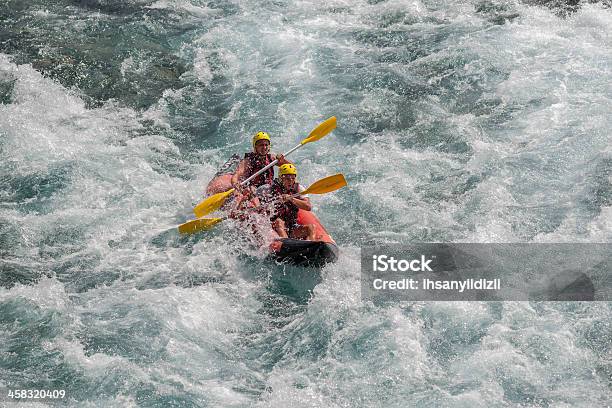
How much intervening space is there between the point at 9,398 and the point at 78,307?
1.45m

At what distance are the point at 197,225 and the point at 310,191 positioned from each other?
1.47m

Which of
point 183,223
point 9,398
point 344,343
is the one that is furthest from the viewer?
point 183,223

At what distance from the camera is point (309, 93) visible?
13.4 meters

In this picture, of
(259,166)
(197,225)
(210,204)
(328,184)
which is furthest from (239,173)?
(328,184)

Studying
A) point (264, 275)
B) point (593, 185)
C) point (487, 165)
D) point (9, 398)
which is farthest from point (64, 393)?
point (593, 185)

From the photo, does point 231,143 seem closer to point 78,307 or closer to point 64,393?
point 78,307

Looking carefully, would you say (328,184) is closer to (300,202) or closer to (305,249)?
(300,202)

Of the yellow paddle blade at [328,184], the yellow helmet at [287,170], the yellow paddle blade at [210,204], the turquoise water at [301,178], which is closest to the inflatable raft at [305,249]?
the turquoise water at [301,178]

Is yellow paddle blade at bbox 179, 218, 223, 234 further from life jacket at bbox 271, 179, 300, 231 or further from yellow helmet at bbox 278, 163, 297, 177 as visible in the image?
yellow helmet at bbox 278, 163, 297, 177

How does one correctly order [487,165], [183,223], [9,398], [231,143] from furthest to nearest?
[231,143]
[487,165]
[183,223]
[9,398]

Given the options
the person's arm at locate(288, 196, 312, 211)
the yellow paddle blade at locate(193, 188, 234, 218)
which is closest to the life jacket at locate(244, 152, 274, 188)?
the yellow paddle blade at locate(193, 188, 234, 218)

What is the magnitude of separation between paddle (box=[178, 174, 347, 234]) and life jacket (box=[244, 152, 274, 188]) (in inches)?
35.8

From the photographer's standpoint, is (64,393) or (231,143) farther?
(231,143)

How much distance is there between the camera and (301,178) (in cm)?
1139
